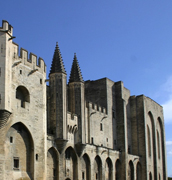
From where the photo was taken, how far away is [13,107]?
1186 inches

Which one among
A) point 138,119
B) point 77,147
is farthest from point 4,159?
point 138,119

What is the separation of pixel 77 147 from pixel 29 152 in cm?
900

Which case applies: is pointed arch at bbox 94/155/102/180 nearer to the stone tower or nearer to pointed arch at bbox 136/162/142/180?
pointed arch at bbox 136/162/142/180

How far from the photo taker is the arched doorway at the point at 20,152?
97.1 ft

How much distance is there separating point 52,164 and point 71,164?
352cm

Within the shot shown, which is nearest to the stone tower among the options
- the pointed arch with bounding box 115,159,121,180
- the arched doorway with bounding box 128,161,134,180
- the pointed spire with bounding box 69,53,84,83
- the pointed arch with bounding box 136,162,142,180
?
the pointed spire with bounding box 69,53,84,83

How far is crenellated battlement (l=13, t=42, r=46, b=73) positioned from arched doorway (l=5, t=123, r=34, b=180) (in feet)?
18.4

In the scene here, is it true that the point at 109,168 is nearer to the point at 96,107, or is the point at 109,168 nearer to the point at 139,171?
the point at 96,107

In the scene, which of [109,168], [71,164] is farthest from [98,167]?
[71,164]

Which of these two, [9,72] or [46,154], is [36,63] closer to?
[9,72]

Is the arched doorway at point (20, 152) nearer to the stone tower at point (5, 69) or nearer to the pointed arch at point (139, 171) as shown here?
the stone tower at point (5, 69)

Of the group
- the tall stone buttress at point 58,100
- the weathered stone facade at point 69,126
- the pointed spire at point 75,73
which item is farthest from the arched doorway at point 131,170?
the tall stone buttress at point 58,100

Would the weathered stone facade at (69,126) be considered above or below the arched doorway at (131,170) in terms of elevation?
above

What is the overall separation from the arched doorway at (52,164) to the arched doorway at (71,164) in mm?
1764
